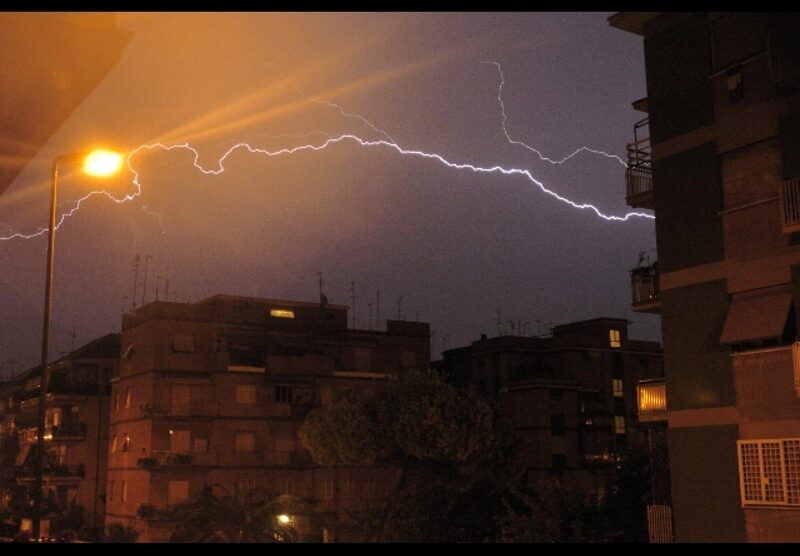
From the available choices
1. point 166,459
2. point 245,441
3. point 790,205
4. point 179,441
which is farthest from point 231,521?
point 245,441

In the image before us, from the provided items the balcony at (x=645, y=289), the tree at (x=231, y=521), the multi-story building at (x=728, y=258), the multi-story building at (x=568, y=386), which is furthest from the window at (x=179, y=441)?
the multi-story building at (x=728, y=258)

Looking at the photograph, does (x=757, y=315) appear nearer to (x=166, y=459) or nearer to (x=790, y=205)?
(x=790, y=205)

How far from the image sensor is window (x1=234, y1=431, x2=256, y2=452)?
47.1 m

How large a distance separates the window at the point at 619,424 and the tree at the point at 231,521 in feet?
149

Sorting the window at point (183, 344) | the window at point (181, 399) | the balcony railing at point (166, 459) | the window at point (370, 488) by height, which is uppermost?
the window at point (183, 344)

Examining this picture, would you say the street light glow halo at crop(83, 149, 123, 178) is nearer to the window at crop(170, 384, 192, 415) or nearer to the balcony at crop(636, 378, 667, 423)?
the balcony at crop(636, 378, 667, 423)

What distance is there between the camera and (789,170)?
15438 mm

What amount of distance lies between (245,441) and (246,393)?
240cm

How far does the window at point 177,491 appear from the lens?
44.6m

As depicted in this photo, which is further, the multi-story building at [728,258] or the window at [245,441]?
the window at [245,441]

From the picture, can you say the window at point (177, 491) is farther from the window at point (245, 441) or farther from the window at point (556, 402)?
the window at point (556, 402)

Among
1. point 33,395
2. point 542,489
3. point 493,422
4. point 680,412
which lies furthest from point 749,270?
point 33,395

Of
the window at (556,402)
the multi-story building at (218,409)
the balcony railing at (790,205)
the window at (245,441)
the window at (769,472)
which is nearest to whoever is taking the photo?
the balcony railing at (790,205)

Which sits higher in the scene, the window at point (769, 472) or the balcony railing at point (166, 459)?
the balcony railing at point (166, 459)
